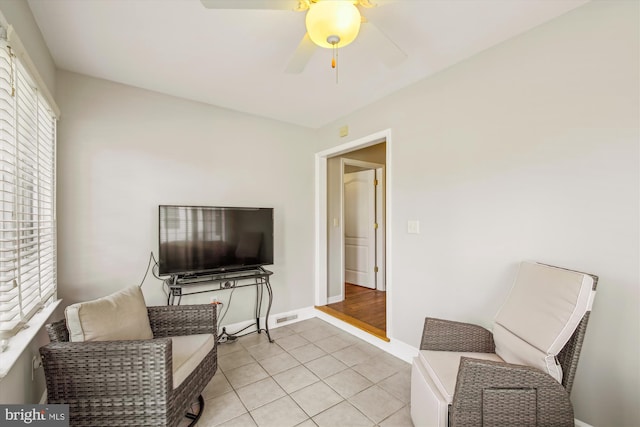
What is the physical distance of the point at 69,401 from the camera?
143cm

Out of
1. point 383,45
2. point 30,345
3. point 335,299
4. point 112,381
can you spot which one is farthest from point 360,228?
point 30,345

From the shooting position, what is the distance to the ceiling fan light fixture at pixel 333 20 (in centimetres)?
120

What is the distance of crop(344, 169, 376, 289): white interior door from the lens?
15.5 ft

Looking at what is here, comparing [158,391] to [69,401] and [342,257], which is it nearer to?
[69,401]

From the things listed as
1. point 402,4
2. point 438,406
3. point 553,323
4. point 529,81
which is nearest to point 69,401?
point 438,406

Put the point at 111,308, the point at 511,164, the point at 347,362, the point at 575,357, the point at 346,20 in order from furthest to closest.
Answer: the point at 347,362, the point at 511,164, the point at 111,308, the point at 575,357, the point at 346,20

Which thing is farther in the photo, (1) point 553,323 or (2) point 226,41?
(2) point 226,41

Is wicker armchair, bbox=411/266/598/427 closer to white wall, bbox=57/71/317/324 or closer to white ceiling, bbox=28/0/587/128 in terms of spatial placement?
white ceiling, bbox=28/0/587/128

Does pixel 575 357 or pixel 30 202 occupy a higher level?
pixel 30 202

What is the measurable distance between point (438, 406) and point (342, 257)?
9.20 ft

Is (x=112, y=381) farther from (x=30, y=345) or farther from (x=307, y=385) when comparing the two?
Result: (x=307, y=385)

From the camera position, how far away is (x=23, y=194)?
63.2 inches

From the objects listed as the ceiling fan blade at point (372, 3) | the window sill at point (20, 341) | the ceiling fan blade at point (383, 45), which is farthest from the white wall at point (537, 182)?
the window sill at point (20, 341)

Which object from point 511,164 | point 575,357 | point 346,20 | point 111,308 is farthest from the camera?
point 511,164
